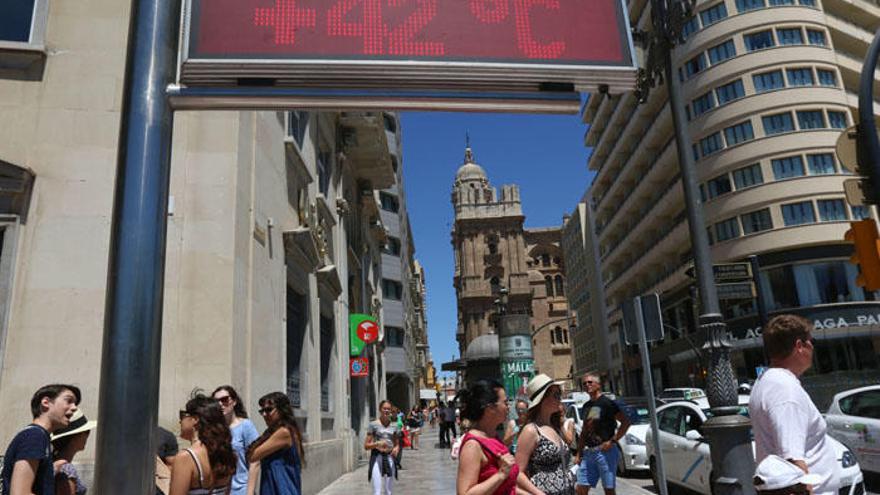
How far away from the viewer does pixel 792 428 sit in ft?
9.02


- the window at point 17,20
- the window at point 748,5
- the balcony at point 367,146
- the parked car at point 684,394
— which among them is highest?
the window at point 748,5

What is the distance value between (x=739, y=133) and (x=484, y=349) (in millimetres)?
22728

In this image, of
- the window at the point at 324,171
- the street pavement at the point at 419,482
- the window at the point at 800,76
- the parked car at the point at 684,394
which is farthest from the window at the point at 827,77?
the street pavement at the point at 419,482

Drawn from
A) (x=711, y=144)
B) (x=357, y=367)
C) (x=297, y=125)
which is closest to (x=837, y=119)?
(x=711, y=144)

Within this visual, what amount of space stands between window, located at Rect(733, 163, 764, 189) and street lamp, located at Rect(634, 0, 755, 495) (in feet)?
106

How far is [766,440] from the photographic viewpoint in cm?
293

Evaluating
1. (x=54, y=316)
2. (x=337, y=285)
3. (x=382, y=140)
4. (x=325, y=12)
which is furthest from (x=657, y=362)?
(x=325, y=12)

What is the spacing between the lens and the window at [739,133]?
36750 mm

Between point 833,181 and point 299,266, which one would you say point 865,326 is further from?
point 299,266

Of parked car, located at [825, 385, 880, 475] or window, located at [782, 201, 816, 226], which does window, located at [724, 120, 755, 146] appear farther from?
parked car, located at [825, 385, 880, 475]

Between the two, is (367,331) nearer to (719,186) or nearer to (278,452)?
(278,452)

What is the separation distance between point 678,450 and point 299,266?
810cm

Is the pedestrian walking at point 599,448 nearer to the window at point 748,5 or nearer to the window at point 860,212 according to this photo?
the window at point 860,212

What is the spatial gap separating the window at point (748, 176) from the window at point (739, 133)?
1.74 meters
